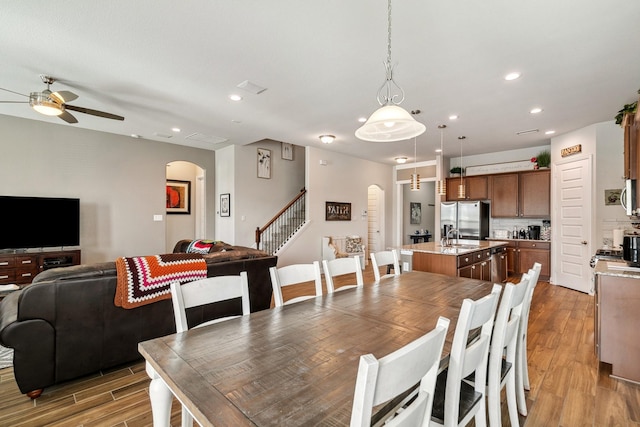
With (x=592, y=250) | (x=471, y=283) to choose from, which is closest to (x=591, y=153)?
(x=592, y=250)

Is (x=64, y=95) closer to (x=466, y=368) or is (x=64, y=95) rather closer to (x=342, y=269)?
(x=342, y=269)

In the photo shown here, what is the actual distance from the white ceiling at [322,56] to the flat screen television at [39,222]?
1453 millimetres

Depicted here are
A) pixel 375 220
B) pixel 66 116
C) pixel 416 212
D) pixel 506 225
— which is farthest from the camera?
pixel 416 212

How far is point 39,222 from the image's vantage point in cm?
489

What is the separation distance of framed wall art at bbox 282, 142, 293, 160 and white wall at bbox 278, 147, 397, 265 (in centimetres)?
110

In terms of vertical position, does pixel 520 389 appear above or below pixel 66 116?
below

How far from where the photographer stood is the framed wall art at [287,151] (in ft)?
24.7

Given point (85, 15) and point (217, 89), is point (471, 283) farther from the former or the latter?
point (85, 15)

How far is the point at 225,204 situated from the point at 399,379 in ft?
21.7

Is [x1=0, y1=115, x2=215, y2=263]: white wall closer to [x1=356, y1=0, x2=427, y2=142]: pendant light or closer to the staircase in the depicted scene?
the staircase

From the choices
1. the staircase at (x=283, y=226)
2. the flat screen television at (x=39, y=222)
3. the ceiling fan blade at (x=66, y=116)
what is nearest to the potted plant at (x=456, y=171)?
the staircase at (x=283, y=226)

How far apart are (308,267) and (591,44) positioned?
10.4 ft

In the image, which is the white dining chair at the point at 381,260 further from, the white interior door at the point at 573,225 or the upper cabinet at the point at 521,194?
the upper cabinet at the point at 521,194

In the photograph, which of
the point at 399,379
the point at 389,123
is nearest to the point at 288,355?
the point at 399,379
